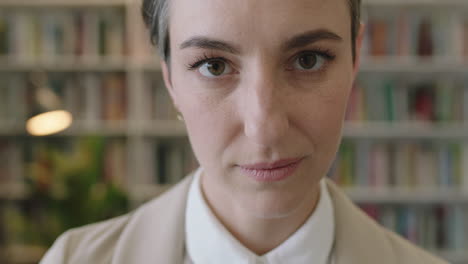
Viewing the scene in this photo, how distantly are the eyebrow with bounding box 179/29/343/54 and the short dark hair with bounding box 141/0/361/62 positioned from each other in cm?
9

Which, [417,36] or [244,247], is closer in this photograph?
[244,247]

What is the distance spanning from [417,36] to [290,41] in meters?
2.58

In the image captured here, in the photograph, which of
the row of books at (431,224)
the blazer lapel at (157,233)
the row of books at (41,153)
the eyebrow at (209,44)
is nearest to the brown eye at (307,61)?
the eyebrow at (209,44)

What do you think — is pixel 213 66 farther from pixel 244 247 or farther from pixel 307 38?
pixel 244 247

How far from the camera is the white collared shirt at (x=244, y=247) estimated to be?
78cm

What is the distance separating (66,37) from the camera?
2885 mm

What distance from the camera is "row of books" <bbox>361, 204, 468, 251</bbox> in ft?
9.76

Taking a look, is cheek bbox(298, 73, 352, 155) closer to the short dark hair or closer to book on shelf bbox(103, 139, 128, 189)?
the short dark hair

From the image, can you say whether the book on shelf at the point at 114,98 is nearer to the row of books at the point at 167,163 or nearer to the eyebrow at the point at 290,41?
the row of books at the point at 167,163

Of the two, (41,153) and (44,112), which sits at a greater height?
(44,112)

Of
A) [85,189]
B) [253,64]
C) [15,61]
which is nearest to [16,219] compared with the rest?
[85,189]

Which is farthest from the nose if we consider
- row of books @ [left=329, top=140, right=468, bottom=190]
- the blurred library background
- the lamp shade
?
row of books @ [left=329, top=140, right=468, bottom=190]

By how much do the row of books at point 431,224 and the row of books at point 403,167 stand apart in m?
0.19

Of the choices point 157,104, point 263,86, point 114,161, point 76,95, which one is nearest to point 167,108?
point 157,104
